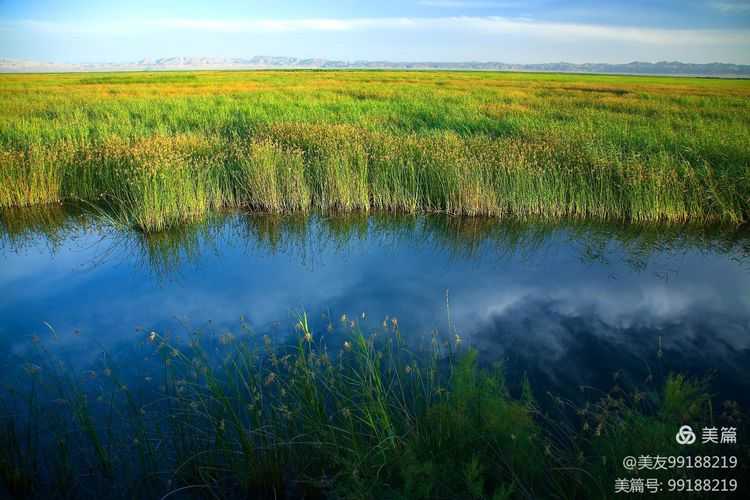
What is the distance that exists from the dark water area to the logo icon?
143 cm

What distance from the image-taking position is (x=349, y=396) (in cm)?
368

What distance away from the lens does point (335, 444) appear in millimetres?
2875

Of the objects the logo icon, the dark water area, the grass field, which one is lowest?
the dark water area

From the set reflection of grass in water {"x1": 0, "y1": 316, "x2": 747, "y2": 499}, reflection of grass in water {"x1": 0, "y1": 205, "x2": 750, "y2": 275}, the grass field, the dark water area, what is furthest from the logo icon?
the grass field

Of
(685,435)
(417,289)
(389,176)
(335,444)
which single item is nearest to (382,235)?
(389,176)

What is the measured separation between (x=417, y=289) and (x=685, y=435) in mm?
3703

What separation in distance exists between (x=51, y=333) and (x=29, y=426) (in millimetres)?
2173

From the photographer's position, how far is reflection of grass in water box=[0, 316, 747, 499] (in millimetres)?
2643

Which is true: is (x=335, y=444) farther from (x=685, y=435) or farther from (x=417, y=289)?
(x=417, y=289)

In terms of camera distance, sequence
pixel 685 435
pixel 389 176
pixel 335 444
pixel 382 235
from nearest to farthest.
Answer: pixel 685 435
pixel 335 444
pixel 382 235
pixel 389 176

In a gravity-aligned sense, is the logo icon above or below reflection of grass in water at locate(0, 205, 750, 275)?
above

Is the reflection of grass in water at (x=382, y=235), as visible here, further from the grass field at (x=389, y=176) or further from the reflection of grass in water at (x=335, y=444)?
the reflection of grass in water at (x=335, y=444)

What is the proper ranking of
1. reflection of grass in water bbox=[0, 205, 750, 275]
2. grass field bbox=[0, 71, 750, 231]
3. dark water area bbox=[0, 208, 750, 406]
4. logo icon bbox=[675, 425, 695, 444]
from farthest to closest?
1. grass field bbox=[0, 71, 750, 231]
2. reflection of grass in water bbox=[0, 205, 750, 275]
3. dark water area bbox=[0, 208, 750, 406]
4. logo icon bbox=[675, 425, 695, 444]

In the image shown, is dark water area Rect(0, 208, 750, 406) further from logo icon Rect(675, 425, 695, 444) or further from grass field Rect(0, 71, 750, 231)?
logo icon Rect(675, 425, 695, 444)
